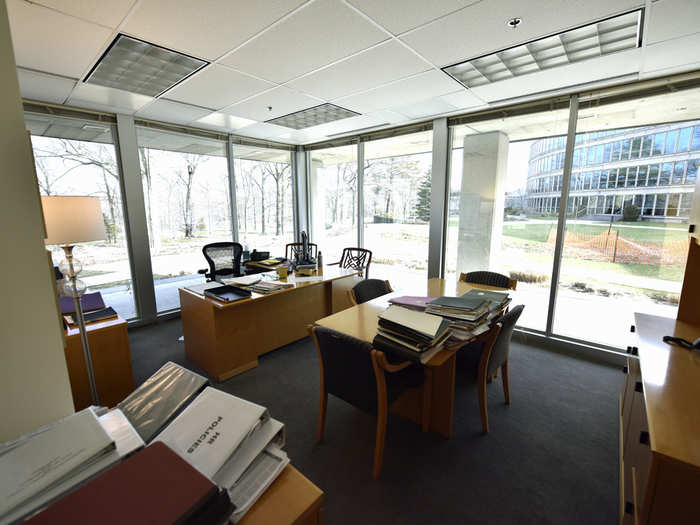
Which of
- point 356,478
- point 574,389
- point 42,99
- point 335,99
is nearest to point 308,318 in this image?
point 356,478

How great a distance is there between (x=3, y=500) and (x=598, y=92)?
15.1 ft

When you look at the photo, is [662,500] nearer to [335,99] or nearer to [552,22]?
[552,22]

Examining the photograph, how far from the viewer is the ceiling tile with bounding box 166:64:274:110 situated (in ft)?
8.89

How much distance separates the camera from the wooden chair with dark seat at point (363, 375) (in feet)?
5.42

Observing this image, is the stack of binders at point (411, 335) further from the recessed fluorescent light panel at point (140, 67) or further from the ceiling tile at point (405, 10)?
the recessed fluorescent light panel at point (140, 67)

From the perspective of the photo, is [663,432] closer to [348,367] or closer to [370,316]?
[348,367]

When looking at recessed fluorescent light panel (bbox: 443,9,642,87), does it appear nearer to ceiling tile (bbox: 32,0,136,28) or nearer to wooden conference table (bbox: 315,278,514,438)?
wooden conference table (bbox: 315,278,514,438)

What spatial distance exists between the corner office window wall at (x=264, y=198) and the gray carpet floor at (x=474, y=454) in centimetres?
303

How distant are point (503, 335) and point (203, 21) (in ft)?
9.27

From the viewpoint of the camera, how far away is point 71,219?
6.49 ft

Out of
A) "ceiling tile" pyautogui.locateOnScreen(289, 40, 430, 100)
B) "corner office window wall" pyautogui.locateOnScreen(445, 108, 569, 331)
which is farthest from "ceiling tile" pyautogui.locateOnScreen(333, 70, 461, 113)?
"corner office window wall" pyautogui.locateOnScreen(445, 108, 569, 331)

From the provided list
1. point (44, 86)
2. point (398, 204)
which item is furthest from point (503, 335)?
point (44, 86)

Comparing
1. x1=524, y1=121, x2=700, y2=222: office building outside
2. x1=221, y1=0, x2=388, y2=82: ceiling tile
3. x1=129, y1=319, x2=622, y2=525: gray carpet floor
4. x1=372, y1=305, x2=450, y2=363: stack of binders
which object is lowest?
x1=129, y1=319, x2=622, y2=525: gray carpet floor

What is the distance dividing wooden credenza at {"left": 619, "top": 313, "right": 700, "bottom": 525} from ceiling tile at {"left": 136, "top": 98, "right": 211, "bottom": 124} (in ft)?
14.6
